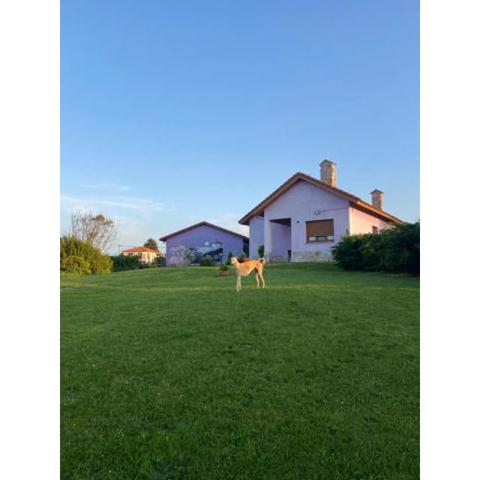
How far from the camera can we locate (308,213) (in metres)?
15.8

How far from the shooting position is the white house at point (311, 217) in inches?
→ 589

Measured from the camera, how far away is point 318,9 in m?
2.81

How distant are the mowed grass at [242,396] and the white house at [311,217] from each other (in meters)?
Result: 10.7

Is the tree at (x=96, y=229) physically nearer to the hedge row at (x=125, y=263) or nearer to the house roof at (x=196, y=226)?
the hedge row at (x=125, y=263)

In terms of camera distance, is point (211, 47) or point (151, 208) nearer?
point (211, 47)

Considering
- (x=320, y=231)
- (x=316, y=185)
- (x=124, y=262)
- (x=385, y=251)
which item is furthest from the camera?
(x=124, y=262)

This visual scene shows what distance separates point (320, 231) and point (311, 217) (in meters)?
0.77

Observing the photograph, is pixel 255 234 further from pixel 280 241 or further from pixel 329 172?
pixel 329 172

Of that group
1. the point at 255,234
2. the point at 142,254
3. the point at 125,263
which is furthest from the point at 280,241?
the point at 142,254

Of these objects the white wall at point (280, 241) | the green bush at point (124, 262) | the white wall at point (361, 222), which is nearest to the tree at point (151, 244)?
the green bush at point (124, 262)
